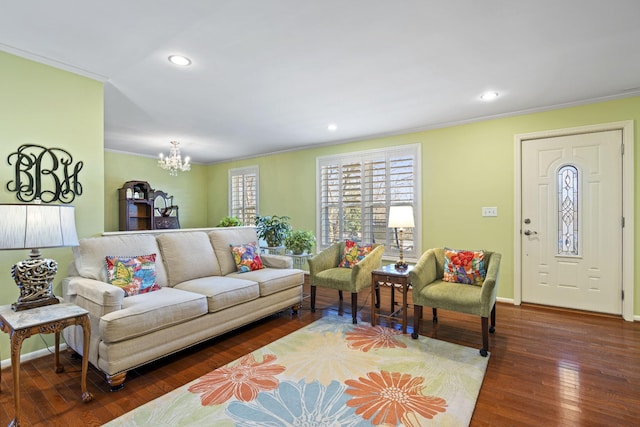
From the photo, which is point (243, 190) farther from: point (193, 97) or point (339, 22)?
point (339, 22)

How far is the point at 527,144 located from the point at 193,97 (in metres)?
4.08

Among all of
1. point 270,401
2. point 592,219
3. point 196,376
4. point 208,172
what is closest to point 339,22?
point 270,401

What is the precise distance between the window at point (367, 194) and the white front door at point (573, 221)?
1.44m

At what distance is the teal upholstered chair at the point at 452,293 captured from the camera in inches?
103

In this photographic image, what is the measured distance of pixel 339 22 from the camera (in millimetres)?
2109

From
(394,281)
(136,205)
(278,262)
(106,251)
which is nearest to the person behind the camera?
(106,251)

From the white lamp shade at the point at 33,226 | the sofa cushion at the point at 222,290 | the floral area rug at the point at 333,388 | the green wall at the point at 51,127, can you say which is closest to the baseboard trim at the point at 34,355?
the green wall at the point at 51,127

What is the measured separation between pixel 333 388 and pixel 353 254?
77.3 inches

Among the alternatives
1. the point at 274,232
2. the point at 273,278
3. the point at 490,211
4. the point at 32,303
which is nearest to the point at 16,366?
the point at 32,303

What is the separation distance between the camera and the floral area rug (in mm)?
1832

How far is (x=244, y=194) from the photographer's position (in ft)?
22.6

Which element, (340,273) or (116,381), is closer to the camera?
(116,381)

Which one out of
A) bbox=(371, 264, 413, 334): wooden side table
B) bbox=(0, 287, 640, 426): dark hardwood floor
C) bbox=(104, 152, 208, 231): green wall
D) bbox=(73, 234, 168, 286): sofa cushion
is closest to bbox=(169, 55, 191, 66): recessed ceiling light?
bbox=(73, 234, 168, 286): sofa cushion

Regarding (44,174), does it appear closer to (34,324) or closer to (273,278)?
(34,324)
